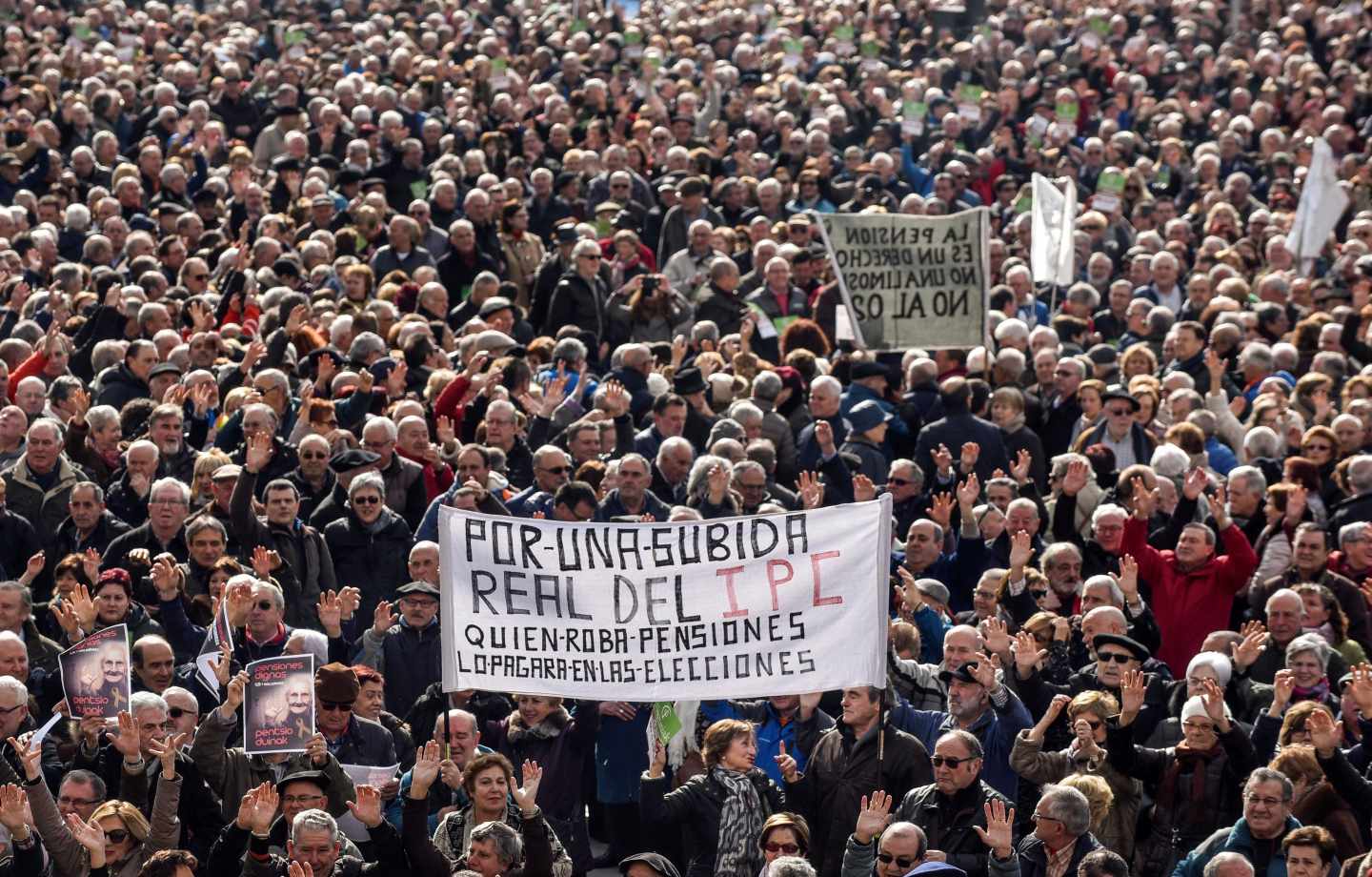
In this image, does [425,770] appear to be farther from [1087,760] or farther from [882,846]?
[1087,760]

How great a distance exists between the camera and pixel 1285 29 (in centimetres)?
2864

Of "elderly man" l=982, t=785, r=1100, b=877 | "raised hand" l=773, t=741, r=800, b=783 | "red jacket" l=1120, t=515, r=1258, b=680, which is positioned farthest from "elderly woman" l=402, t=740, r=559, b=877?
"red jacket" l=1120, t=515, r=1258, b=680

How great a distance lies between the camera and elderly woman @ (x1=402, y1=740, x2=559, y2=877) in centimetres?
1035

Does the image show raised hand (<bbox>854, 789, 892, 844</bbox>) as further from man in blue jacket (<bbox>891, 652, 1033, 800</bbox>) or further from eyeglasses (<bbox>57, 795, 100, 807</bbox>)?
eyeglasses (<bbox>57, 795, 100, 807</bbox>)

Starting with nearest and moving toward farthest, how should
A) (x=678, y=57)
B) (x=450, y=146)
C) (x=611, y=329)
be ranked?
(x=611, y=329) → (x=450, y=146) → (x=678, y=57)

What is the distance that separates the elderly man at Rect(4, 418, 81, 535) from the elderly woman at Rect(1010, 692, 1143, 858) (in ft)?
19.6

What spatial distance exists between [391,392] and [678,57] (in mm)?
12906

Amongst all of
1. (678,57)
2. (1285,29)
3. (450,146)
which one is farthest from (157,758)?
(1285,29)

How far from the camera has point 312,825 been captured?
1013 centimetres

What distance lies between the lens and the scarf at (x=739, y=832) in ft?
36.5

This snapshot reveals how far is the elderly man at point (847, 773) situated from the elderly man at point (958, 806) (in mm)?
475

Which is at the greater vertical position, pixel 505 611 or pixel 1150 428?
pixel 505 611

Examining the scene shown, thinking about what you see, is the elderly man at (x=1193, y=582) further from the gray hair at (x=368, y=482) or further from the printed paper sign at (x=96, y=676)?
the printed paper sign at (x=96, y=676)

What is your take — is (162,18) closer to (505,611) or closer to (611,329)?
(611,329)
